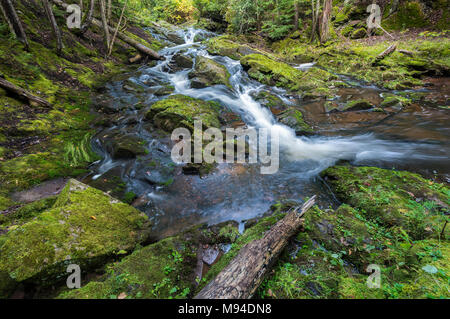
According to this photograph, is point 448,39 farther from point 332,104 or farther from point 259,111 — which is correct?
point 259,111

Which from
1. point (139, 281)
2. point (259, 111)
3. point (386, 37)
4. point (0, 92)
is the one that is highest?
point (386, 37)

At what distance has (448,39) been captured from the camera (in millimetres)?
10609

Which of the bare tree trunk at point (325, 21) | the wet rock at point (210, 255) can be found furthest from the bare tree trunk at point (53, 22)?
the bare tree trunk at point (325, 21)

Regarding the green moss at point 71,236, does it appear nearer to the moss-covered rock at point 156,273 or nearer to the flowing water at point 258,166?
the moss-covered rock at point 156,273

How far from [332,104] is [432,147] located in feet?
13.0

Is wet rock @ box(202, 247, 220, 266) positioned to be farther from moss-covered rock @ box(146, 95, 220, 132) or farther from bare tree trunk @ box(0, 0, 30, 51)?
bare tree trunk @ box(0, 0, 30, 51)

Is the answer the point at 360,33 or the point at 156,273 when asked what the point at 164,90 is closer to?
the point at 156,273

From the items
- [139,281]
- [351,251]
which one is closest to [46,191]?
[139,281]

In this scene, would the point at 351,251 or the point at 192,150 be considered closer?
the point at 351,251

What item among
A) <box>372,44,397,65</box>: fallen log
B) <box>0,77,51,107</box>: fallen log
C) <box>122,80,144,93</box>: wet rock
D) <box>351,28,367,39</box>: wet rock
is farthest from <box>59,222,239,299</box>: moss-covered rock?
<box>351,28,367,39</box>: wet rock

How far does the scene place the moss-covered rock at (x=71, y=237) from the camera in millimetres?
2158

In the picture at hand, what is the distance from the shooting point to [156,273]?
2506mm

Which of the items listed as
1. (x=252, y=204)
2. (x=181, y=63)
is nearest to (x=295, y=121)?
(x=252, y=204)
